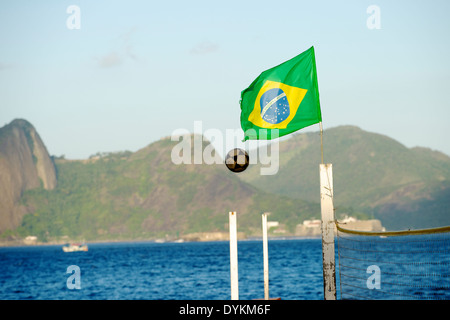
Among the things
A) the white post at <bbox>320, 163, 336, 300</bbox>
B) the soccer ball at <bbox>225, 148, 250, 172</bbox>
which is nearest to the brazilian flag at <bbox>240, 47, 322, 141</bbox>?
the soccer ball at <bbox>225, 148, 250, 172</bbox>

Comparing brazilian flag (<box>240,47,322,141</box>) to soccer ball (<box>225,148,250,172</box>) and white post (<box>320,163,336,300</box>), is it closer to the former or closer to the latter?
soccer ball (<box>225,148,250,172</box>)

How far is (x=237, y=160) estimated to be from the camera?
1116 cm

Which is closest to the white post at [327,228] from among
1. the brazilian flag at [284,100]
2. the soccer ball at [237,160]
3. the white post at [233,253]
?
the soccer ball at [237,160]

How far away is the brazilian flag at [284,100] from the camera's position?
1256 cm

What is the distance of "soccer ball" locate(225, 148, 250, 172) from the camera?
1112 cm

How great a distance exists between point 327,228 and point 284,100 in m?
3.37

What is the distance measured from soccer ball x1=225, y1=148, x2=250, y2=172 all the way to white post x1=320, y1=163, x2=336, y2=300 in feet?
4.74

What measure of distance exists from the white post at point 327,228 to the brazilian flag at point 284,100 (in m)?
2.06

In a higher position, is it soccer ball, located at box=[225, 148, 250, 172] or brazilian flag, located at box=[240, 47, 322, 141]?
brazilian flag, located at box=[240, 47, 322, 141]

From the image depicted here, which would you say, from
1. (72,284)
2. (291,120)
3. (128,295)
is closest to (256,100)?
(291,120)
